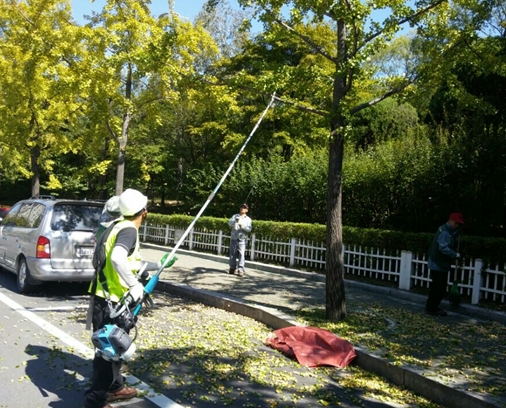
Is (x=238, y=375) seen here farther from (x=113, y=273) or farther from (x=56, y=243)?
(x=56, y=243)

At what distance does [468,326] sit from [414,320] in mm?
806

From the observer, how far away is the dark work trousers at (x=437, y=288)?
8.23 meters

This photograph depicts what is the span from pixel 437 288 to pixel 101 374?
604 centimetres

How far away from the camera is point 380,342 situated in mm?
6410

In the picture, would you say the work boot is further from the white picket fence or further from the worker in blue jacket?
the worker in blue jacket

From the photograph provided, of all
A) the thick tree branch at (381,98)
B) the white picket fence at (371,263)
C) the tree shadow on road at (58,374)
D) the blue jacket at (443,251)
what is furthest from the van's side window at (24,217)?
the blue jacket at (443,251)

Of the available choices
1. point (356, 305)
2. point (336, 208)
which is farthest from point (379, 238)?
point (336, 208)

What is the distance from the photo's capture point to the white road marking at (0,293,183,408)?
4.61m

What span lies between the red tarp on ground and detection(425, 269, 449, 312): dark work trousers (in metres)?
2.93

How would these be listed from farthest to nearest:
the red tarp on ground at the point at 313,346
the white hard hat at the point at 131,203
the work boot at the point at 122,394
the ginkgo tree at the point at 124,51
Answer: the ginkgo tree at the point at 124,51 → the red tarp on ground at the point at 313,346 → the work boot at the point at 122,394 → the white hard hat at the point at 131,203

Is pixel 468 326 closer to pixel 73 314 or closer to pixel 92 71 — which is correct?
pixel 73 314

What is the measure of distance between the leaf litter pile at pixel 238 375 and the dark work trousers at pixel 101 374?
0.77 m

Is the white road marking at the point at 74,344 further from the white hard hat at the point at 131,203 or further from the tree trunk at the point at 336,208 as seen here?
the tree trunk at the point at 336,208

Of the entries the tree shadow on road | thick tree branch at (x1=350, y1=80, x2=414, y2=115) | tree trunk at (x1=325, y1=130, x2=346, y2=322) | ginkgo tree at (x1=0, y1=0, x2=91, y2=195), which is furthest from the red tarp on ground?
ginkgo tree at (x1=0, y1=0, x2=91, y2=195)
